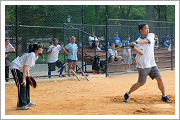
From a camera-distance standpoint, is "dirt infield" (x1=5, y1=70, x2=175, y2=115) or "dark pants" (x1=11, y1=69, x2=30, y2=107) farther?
"dark pants" (x1=11, y1=69, x2=30, y2=107)

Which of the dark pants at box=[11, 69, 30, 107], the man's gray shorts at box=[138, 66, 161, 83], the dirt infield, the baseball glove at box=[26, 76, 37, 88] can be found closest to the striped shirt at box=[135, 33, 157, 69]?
the man's gray shorts at box=[138, 66, 161, 83]

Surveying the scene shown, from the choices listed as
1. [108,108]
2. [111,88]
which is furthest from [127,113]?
[111,88]

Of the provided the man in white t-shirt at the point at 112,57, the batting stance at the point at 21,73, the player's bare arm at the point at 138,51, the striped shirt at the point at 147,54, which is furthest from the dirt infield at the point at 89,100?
the man in white t-shirt at the point at 112,57

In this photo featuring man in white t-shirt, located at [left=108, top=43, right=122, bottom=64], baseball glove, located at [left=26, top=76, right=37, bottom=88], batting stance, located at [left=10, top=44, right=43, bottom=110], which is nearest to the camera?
batting stance, located at [left=10, top=44, right=43, bottom=110]

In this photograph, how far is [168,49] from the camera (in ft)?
53.2

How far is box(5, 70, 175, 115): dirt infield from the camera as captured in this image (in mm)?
5637

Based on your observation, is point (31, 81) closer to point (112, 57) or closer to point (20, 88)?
point (20, 88)

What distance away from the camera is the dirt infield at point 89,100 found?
5.64 meters

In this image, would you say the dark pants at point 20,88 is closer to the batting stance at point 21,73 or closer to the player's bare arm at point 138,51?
the batting stance at point 21,73

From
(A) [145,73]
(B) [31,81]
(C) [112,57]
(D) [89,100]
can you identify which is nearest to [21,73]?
(B) [31,81]

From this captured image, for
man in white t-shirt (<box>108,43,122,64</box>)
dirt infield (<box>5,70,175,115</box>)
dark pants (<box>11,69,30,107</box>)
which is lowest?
dirt infield (<box>5,70,175,115</box>)

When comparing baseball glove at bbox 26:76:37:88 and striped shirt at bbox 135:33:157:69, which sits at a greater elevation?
striped shirt at bbox 135:33:157:69

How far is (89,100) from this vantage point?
6.94 m

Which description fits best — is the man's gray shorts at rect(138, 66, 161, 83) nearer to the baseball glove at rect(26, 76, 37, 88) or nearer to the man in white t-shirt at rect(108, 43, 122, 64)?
the baseball glove at rect(26, 76, 37, 88)
